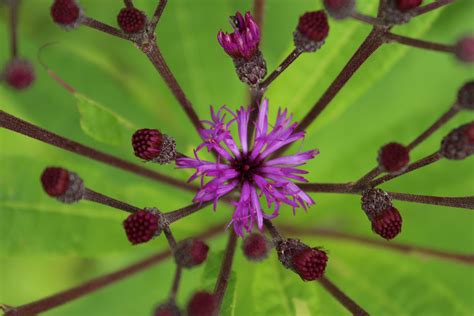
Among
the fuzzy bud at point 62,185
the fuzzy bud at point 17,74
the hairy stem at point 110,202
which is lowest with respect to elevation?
the hairy stem at point 110,202

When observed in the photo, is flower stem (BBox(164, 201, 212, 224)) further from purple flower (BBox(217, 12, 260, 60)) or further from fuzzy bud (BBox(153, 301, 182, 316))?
purple flower (BBox(217, 12, 260, 60))

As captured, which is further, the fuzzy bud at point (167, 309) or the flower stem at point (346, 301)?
the flower stem at point (346, 301)

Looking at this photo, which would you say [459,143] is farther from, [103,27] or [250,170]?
[103,27]

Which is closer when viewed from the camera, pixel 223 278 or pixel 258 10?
pixel 223 278

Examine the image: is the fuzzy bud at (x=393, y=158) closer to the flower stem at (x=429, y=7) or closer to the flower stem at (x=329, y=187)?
the flower stem at (x=329, y=187)

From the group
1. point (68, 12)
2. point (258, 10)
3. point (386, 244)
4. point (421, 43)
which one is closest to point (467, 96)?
point (421, 43)

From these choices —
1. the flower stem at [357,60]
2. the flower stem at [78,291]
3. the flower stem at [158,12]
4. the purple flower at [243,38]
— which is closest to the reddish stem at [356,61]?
the flower stem at [357,60]
